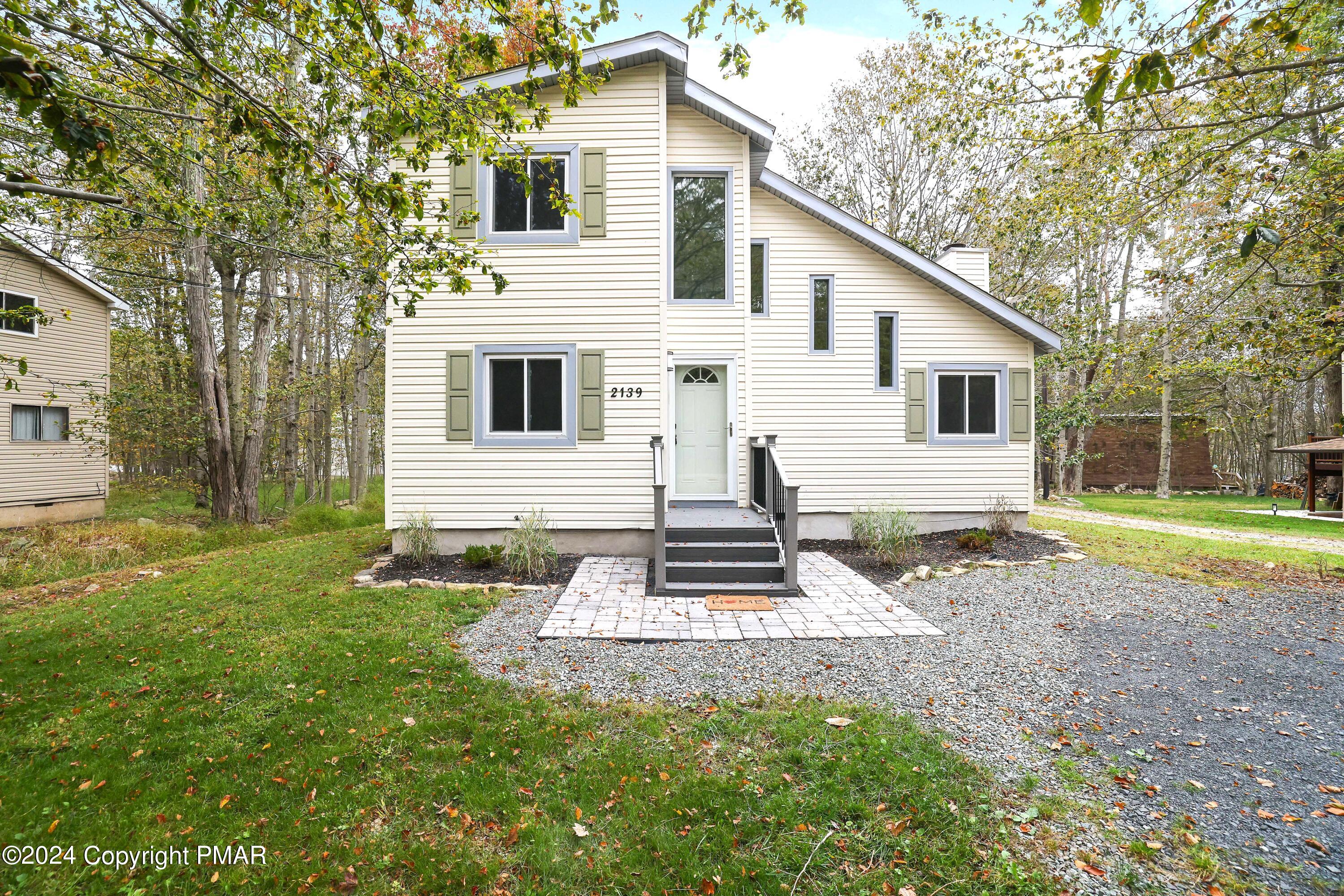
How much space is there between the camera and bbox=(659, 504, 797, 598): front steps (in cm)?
600

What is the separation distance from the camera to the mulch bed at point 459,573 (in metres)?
6.48

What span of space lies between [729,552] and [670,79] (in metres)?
6.69

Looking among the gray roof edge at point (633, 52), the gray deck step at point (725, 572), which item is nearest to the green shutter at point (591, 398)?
the gray deck step at point (725, 572)

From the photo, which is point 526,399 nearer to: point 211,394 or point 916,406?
point 916,406

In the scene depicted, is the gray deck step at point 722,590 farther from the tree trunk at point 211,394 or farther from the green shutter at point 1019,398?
the tree trunk at point 211,394

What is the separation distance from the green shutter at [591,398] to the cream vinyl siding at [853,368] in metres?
2.93

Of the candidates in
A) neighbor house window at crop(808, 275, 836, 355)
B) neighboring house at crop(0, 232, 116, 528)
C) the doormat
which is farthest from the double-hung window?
neighboring house at crop(0, 232, 116, 528)

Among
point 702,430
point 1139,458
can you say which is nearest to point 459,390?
point 702,430

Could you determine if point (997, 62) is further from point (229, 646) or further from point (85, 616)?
point (85, 616)

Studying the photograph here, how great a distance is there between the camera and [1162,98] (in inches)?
416

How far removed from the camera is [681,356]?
837 centimetres

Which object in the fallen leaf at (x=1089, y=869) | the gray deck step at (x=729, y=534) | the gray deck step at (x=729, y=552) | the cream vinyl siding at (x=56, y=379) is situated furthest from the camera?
the cream vinyl siding at (x=56, y=379)

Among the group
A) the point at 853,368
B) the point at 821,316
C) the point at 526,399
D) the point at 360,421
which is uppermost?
the point at 821,316

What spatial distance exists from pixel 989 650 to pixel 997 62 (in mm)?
6592
